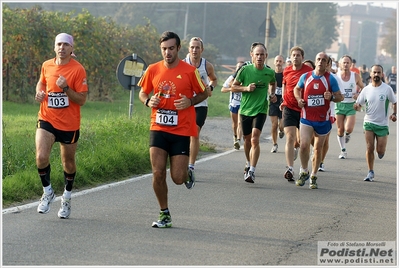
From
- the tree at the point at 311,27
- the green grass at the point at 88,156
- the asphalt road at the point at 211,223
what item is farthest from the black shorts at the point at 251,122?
the tree at the point at 311,27

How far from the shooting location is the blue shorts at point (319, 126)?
1294 centimetres

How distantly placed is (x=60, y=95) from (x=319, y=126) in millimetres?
4496

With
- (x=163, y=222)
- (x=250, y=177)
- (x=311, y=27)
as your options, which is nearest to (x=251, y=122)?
(x=250, y=177)

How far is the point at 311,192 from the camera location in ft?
41.2

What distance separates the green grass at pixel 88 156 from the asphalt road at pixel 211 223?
47cm

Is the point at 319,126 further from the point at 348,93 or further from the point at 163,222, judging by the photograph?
the point at 348,93

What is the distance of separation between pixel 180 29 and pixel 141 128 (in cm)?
9030

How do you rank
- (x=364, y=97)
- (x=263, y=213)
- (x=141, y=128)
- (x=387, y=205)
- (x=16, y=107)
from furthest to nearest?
Answer: (x=16, y=107) < (x=141, y=128) < (x=364, y=97) < (x=387, y=205) < (x=263, y=213)

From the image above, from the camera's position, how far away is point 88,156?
13883 millimetres

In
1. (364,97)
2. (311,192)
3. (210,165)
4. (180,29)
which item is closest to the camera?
(311,192)

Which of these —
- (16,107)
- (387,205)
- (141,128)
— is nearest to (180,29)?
(16,107)

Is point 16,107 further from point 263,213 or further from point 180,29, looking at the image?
point 180,29

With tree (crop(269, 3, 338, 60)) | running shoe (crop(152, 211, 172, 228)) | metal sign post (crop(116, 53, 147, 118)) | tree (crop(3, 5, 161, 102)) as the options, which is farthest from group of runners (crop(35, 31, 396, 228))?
tree (crop(269, 3, 338, 60))

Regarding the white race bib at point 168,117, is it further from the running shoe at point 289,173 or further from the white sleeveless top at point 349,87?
the white sleeveless top at point 349,87
